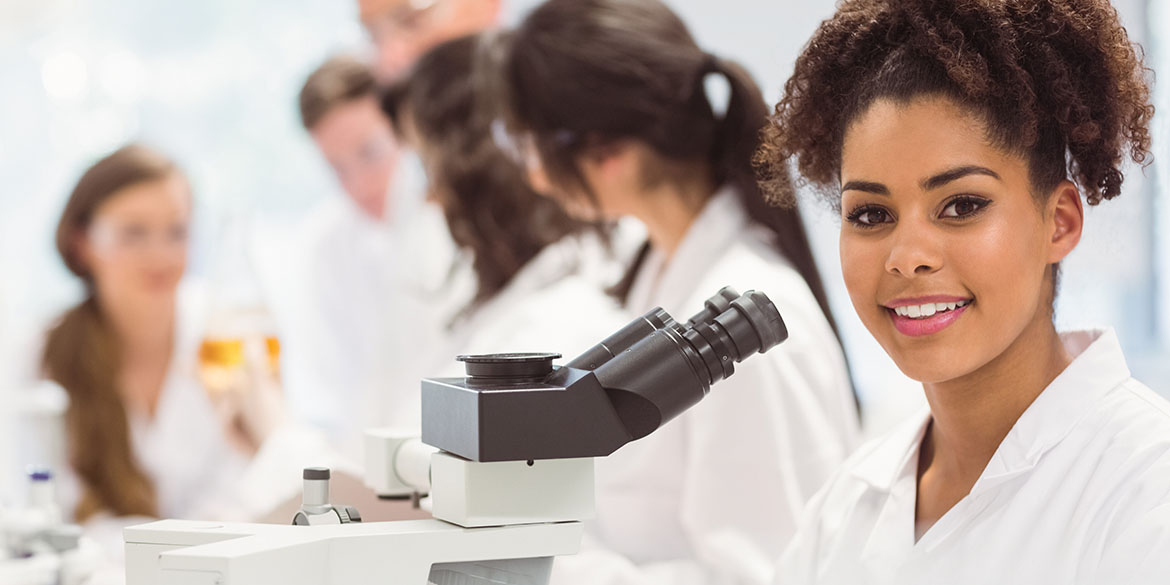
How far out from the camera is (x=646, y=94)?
1.67m

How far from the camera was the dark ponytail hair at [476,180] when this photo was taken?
87.1 inches

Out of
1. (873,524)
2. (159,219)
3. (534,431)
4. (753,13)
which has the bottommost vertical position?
(873,524)

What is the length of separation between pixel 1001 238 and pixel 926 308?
82 mm

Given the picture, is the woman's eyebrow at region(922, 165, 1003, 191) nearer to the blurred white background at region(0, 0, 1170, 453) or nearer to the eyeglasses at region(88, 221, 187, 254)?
the eyeglasses at region(88, 221, 187, 254)

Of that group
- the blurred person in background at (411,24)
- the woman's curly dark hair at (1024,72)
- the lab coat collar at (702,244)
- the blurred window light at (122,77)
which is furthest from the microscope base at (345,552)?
the blurred window light at (122,77)

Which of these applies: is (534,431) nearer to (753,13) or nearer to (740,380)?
(740,380)

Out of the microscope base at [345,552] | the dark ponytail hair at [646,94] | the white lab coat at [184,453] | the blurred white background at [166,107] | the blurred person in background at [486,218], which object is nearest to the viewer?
the microscope base at [345,552]

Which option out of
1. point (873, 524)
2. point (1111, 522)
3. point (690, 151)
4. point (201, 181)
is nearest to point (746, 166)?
point (690, 151)

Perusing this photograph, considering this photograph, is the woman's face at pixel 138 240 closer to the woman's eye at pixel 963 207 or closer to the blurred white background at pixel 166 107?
the blurred white background at pixel 166 107

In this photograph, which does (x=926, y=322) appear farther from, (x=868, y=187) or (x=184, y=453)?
(x=184, y=453)

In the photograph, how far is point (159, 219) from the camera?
9.89 ft

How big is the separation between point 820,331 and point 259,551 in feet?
3.32

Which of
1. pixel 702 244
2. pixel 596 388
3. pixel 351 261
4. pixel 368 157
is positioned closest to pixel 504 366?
pixel 596 388

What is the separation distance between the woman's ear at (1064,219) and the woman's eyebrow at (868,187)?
0.46 ft
